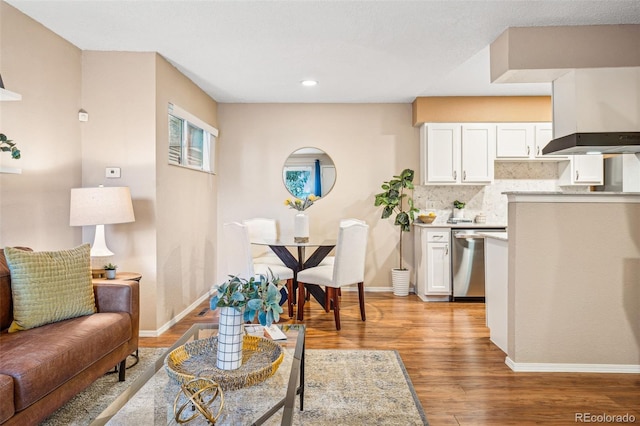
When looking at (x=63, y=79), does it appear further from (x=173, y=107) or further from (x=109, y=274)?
(x=109, y=274)

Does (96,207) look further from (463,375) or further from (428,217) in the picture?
(428,217)

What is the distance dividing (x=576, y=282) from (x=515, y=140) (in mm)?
2650

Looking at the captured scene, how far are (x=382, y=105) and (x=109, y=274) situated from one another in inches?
152

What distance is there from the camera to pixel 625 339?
2814mm

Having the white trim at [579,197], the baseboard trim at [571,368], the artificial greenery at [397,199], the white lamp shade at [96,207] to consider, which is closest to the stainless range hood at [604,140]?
the white trim at [579,197]

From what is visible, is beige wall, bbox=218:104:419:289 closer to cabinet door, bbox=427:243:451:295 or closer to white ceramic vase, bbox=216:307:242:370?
cabinet door, bbox=427:243:451:295

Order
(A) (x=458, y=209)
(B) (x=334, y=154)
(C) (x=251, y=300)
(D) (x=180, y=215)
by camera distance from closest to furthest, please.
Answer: (C) (x=251, y=300) → (D) (x=180, y=215) → (A) (x=458, y=209) → (B) (x=334, y=154)

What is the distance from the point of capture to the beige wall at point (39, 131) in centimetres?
266

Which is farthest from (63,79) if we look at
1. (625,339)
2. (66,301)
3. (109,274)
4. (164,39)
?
(625,339)

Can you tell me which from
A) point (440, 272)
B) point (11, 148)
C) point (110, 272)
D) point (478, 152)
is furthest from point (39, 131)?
point (478, 152)

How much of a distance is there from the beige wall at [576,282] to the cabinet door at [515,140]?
235 cm

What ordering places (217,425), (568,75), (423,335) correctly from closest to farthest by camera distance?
(217,425) → (568,75) → (423,335)

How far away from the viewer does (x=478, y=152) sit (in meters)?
5.04

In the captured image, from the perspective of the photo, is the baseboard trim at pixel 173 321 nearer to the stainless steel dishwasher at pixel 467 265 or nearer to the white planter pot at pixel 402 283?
the white planter pot at pixel 402 283
